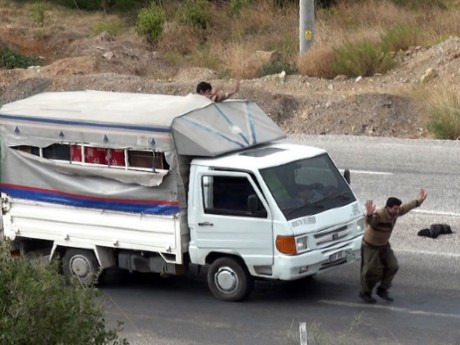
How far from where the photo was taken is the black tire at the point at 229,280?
44.4ft

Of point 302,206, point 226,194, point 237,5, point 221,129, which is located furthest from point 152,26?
point 302,206

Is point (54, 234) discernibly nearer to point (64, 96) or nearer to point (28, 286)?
point (64, 96)

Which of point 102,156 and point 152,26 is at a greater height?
point 152,26

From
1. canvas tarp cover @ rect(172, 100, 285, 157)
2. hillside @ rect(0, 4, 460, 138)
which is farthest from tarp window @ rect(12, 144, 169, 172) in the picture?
hillside @ rect(0, 4, 460, 138)

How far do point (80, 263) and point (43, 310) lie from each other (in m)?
6.76

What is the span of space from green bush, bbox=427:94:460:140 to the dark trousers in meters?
10.3

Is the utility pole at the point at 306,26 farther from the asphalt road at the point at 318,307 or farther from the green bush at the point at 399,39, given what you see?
the asphalt road at the point at 318,307

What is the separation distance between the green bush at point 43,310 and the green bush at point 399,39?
24252 mm

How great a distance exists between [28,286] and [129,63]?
27351mm

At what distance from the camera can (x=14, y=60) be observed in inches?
1428

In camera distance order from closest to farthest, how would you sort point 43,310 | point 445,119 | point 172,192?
1. point 43,310
2. point 172,192
3. point 445,119

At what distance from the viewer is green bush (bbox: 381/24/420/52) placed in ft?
104

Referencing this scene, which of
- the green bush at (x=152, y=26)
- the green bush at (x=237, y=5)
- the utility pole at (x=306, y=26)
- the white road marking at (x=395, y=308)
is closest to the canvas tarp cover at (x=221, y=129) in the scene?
the white road marking at (x=395, y=308)

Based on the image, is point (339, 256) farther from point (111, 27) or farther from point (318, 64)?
point (111, 27)
